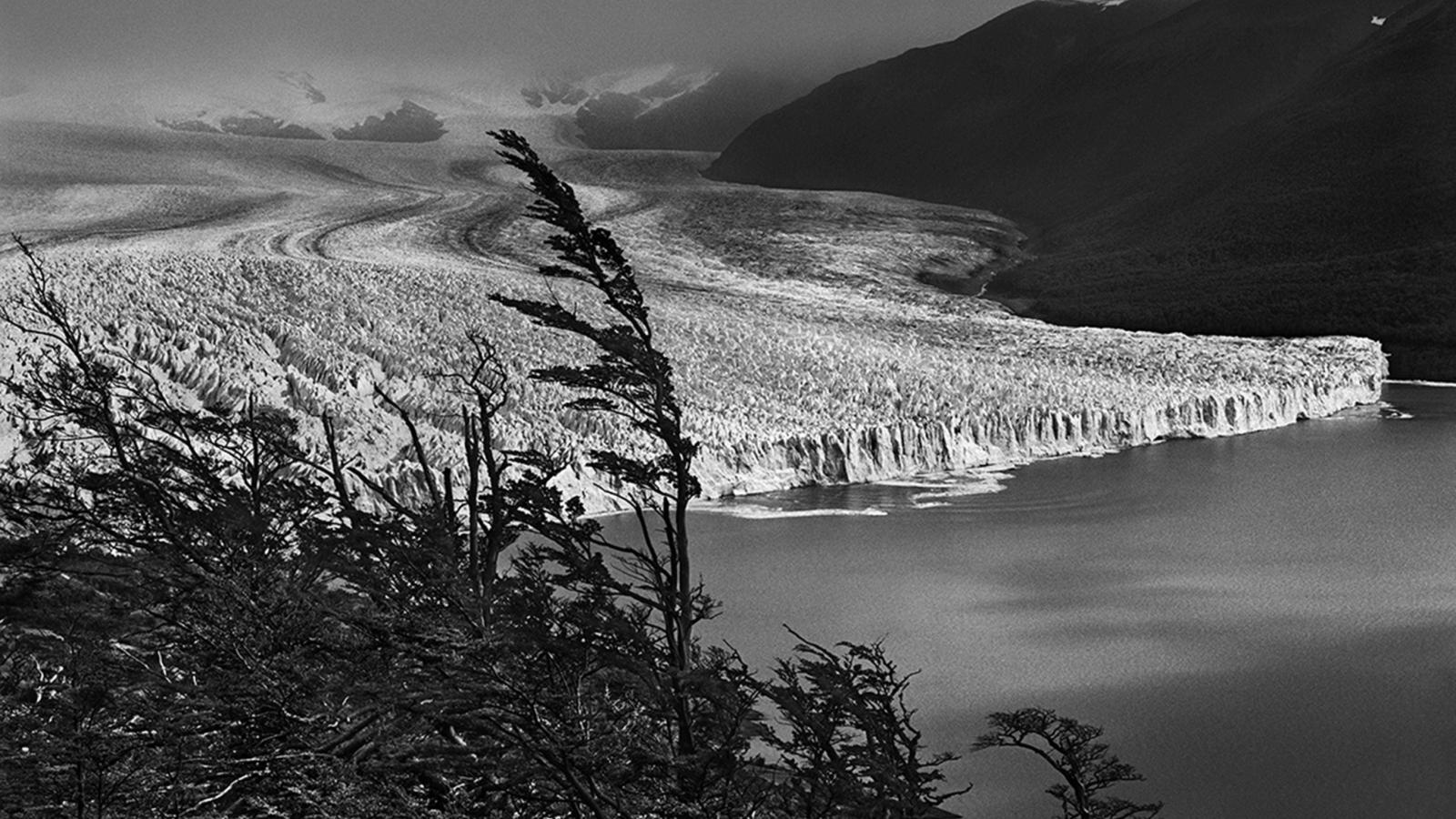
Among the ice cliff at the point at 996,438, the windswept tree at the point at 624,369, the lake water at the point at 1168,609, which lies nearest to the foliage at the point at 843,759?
the windswept tree at the point at 624,369

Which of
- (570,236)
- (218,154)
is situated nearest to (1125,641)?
(570,236)

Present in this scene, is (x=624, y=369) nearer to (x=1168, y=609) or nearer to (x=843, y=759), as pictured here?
(x=843, y=759)

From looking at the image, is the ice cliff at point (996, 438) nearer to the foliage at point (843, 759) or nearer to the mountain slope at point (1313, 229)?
the mountain slope at point (1313, 229)

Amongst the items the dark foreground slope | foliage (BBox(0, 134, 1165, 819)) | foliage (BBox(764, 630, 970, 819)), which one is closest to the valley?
the dark foreground slope

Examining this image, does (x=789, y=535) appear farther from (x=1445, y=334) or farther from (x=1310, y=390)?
(x=1445, y=334)

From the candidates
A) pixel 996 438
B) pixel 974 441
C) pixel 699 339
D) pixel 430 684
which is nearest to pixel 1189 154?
pixel 699 339

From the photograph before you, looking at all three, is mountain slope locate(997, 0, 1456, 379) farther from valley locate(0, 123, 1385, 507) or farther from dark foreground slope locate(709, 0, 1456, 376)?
valley locate(0, 123, 1385, 507)
